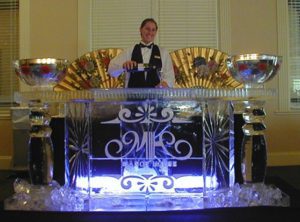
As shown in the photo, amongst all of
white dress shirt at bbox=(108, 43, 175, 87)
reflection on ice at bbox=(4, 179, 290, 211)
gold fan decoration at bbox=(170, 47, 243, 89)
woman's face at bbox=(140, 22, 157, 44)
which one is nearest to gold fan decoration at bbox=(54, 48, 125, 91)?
gold fan decoration at bbox=(170, 47, 243, 89)

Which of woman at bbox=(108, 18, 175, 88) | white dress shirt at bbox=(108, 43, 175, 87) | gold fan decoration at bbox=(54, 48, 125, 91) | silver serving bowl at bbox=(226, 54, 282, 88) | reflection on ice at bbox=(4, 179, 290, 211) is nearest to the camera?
reflection on ice at bbox=(4, 179, 290, 211)

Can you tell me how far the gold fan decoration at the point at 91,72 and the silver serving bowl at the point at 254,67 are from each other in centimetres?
257

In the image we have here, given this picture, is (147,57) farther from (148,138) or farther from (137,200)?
(137,200)

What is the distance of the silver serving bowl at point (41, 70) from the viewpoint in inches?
60.9

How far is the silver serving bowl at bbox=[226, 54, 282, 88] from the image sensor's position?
154cm

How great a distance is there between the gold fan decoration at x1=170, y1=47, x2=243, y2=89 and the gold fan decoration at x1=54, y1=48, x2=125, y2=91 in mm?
622

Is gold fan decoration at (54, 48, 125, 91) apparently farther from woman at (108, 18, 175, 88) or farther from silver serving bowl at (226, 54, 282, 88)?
silver serving bowl at (226, 54, 282, 88)

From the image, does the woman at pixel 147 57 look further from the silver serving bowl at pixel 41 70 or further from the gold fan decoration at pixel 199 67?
the gold fan decoration at pixel 199 67

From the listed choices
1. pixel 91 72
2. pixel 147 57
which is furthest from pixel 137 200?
pixel 91 72

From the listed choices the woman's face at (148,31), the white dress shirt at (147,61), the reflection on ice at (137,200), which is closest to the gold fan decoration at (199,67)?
the white dress shirt at (147,61)

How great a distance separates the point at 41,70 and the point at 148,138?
0.48 metres

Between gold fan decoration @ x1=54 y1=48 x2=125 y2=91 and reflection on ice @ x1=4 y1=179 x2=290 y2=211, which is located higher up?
gold fan decoration @ x1=54 y1=48 x2=125 y2=91

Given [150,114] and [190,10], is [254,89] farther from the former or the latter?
[190,10]

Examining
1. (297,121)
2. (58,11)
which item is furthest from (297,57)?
(58,11)
